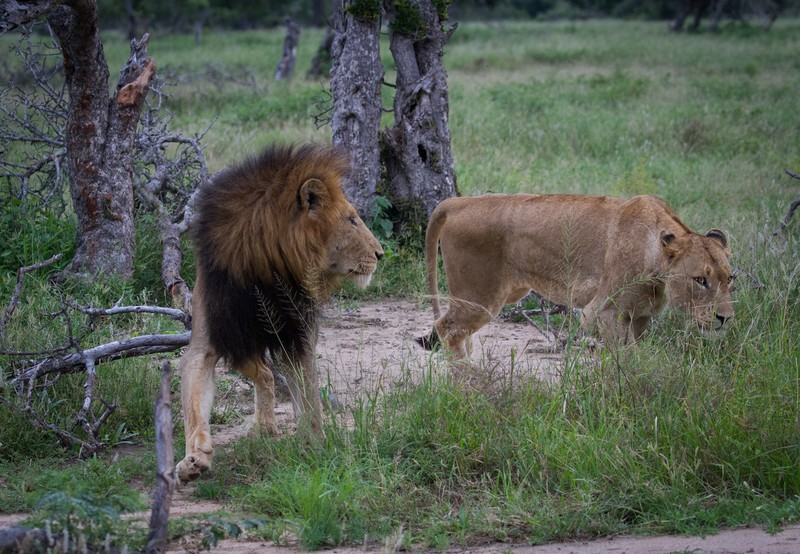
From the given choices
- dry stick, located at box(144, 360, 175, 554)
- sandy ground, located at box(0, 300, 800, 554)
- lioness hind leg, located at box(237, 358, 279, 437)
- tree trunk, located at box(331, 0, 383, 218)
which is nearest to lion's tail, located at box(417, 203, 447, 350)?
sandy ground, located at box(0, 300, 800, 554)

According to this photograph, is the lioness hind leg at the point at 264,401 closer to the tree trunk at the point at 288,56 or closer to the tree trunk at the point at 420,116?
the tree trunk at the point at 420,116

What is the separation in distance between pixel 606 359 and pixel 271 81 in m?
16.0

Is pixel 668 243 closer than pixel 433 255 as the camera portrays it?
Yes

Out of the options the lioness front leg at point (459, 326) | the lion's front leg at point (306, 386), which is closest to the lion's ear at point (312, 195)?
the lion's front leg at point (306, 386)

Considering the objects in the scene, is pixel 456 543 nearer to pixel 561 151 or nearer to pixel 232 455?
pixel 232 455

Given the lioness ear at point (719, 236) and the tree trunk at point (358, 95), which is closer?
the lioness ear at point (719, 236)

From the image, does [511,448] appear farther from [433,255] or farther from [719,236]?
[433,255]

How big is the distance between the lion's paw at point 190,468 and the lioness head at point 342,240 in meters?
1.04

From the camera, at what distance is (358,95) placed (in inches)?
A: 308

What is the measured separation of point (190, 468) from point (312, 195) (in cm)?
128

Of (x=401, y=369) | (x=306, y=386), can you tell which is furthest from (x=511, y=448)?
(x=306, y=386)

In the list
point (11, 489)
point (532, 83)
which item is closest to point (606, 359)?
point (11, 489)

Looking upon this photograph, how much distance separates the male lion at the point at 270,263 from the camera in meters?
4.18

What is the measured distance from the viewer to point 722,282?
4.92 m
